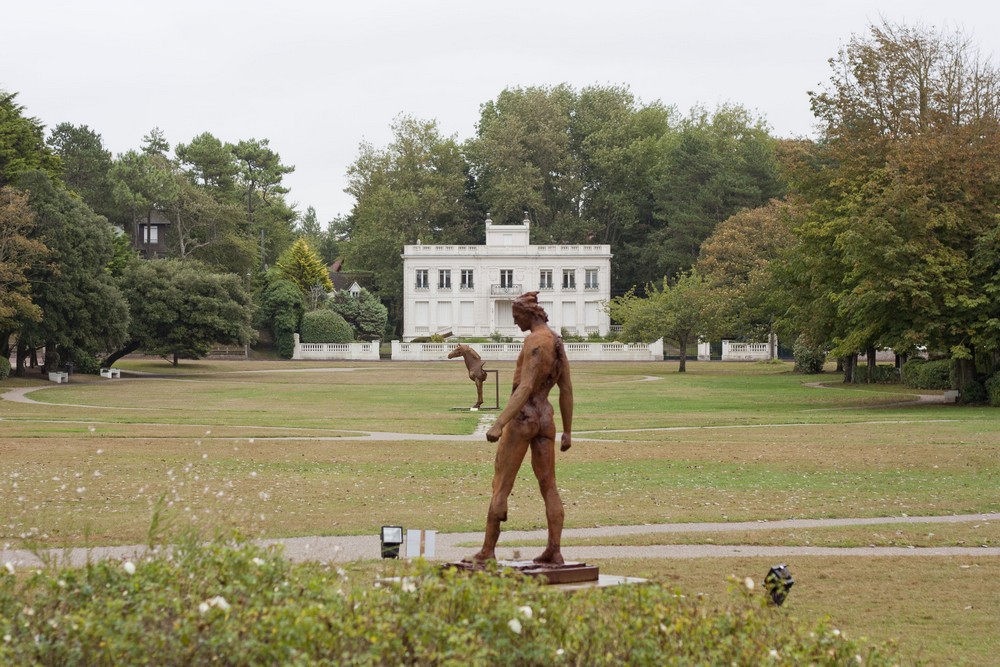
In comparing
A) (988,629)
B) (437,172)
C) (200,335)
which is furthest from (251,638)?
(437,172)

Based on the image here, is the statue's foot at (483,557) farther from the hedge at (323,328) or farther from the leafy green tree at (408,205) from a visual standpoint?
the leafy green tree at (408,205)

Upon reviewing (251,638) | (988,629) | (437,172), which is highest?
(437,172)

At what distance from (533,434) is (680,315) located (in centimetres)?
6306

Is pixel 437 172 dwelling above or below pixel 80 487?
above

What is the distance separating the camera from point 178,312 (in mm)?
72750

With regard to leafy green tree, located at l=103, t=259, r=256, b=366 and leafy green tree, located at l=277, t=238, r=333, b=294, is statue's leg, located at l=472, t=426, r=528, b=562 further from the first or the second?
leafy green tree, located at l=277, t=238, r=333, b=294

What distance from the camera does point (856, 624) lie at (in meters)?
11.2

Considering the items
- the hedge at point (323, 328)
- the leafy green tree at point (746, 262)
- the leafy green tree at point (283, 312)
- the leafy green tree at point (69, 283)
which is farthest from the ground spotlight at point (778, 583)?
the hedge at point (323, 328)

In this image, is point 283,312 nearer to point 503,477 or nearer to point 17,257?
point 17,257

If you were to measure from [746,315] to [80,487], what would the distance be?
60.6m

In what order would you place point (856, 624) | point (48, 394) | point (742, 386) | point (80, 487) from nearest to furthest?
1. point (856, 624)
2. point (80, 487)
3. point (48, 394)
4. point (742, 386)

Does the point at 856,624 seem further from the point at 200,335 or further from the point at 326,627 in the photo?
the point at 200,335

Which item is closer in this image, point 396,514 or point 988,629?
point 988,629

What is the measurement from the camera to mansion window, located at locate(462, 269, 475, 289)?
110688 mm
